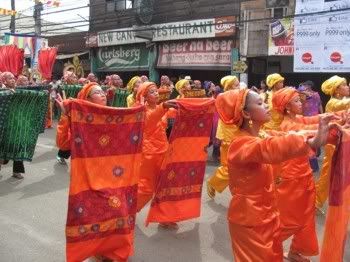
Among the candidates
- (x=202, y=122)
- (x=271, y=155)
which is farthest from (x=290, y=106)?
(x=271, y=155)

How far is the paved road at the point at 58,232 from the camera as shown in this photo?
4.43 metres

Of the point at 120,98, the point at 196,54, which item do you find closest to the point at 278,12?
the point at 196,54

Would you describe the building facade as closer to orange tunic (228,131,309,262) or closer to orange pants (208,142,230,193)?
orange pants (208,142,230,193)

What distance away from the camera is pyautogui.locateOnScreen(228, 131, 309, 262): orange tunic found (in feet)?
9.55

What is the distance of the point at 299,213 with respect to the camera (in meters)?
3.96

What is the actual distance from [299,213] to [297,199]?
15 centimetres

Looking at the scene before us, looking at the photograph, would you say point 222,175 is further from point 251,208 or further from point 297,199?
point 251,208

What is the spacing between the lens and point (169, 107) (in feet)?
15.6

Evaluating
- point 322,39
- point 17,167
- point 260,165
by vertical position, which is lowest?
point 17,167

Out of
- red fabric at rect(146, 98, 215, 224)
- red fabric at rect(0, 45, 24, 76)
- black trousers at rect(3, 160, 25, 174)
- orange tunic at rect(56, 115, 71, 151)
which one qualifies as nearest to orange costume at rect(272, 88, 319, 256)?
red fabric at rect(146, 98, 215, 224)

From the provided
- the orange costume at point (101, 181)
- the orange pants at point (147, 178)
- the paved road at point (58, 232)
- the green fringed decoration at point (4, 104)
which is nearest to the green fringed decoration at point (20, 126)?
the green fringed decoration at point (4, 104)

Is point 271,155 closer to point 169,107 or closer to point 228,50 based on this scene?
point 169,107

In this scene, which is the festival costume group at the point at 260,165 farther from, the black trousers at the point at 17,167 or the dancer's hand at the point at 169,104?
the black trousers at the point at 17,167

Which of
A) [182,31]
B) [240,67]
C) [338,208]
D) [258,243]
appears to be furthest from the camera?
[182,31]
